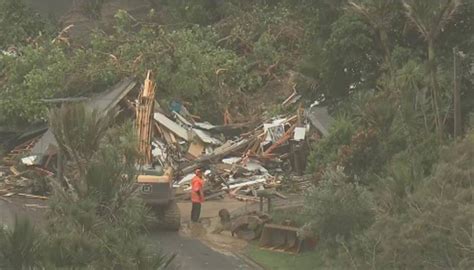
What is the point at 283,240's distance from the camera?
17.8 metres

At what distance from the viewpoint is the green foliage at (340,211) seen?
45.8 ft

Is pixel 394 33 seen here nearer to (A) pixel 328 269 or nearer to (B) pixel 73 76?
(A) pixel 328 269

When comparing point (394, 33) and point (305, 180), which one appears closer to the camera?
point (394, 33)

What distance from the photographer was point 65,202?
11312mm

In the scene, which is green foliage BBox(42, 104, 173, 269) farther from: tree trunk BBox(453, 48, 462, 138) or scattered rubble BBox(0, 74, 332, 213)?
scattered rubble BBox(0, 74, 332, 213)

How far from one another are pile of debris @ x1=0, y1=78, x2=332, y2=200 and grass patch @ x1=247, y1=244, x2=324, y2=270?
663 cm

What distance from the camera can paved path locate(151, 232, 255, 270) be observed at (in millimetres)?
16422

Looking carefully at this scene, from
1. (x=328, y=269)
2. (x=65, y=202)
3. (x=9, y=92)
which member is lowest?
(x=328, y=269)

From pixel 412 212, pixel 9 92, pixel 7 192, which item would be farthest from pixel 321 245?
pixel 9 92

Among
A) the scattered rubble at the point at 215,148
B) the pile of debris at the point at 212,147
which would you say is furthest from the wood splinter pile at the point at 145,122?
the pile of debris at the point at 212,147

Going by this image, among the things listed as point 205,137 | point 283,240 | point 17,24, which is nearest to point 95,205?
point 283,240

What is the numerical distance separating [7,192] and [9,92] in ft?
22.3

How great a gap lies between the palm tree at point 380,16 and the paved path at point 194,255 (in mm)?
5299

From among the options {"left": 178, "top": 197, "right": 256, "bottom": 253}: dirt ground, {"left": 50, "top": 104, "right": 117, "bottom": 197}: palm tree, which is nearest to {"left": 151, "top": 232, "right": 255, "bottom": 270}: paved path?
{"left": 178, "top": 197, "right": 256, "bottom": 253}: dirt ground
